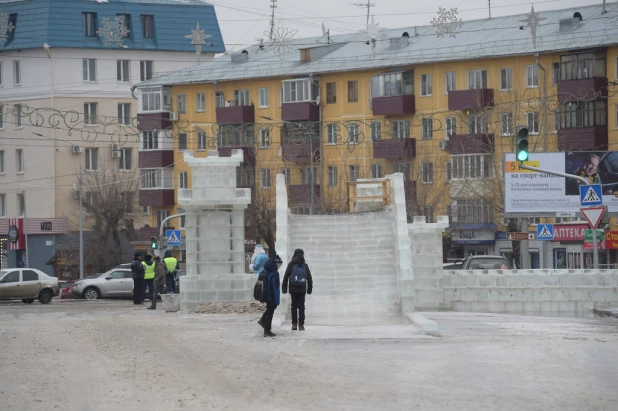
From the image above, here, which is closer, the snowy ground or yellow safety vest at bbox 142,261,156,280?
the snowy ground

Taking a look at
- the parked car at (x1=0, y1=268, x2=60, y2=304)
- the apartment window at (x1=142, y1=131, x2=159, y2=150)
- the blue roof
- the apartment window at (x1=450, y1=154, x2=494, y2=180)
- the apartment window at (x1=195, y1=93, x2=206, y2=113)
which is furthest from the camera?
the blue roof

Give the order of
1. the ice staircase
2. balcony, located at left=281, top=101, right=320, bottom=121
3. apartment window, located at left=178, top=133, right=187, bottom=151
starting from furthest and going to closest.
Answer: apartment window, located at left=178, top=133, right=187, bottom=151, balcony, located at left=281, top=101, right=320, bottom=121, the ice staircase

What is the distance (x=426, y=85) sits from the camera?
2608 inches

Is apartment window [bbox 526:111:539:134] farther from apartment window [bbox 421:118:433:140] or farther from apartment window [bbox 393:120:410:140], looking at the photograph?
apartment window [bbox 393:120:410:140]

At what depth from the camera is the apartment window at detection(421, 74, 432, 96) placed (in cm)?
6600

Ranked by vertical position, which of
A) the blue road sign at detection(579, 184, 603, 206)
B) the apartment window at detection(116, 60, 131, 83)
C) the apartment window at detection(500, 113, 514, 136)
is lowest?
the blue road sign at detection(579, 184, 603, 206)

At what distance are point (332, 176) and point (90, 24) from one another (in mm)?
21321

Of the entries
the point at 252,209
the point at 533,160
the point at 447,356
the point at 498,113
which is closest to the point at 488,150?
the point at 498,113

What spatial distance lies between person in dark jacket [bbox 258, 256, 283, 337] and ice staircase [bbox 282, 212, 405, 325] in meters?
3.68

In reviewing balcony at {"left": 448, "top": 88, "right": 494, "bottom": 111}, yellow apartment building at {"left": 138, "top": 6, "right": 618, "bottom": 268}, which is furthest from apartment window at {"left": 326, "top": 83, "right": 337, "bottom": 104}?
balcony at {"left": 448, "top": 88, "right": 494, "bottom": 111}

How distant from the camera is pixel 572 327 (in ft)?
77.6

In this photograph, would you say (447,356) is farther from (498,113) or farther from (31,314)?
(498,113)

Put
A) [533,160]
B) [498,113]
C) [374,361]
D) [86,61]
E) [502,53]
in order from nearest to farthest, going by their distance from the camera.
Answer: [374,361] < [533,160] < [498,113] < [502,53] < [86,61]

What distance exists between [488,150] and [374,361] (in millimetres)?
43992
